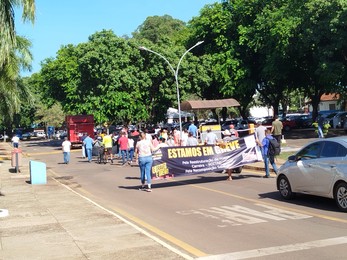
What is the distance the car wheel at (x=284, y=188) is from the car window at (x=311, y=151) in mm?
751

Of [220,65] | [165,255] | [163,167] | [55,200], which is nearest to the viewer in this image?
[165,255]

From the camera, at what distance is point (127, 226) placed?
914 centimetres

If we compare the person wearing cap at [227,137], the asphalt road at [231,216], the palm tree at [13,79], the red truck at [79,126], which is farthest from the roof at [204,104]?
the asphalt road at [231,216]

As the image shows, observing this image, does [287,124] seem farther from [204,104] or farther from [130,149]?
[130,149]

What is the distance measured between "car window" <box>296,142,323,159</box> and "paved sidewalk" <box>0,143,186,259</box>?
4444 mm

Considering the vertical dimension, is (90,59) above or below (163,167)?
above

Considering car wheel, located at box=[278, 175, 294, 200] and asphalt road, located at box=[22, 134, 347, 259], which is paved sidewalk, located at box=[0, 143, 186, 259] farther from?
car wheel, located at box=[278, 175, 294, 200]

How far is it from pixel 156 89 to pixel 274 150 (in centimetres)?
3076

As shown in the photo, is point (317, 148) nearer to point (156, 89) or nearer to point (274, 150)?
point (274, 150)

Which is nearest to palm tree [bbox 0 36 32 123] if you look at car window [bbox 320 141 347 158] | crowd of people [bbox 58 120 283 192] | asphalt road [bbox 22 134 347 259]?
crowd of people [bbox 58 120 283 192]

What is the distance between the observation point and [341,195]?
977cm

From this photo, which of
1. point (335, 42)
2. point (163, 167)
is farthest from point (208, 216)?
point (335, 42)

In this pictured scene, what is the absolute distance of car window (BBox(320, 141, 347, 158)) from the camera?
392 inches

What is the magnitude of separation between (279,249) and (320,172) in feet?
11.9
